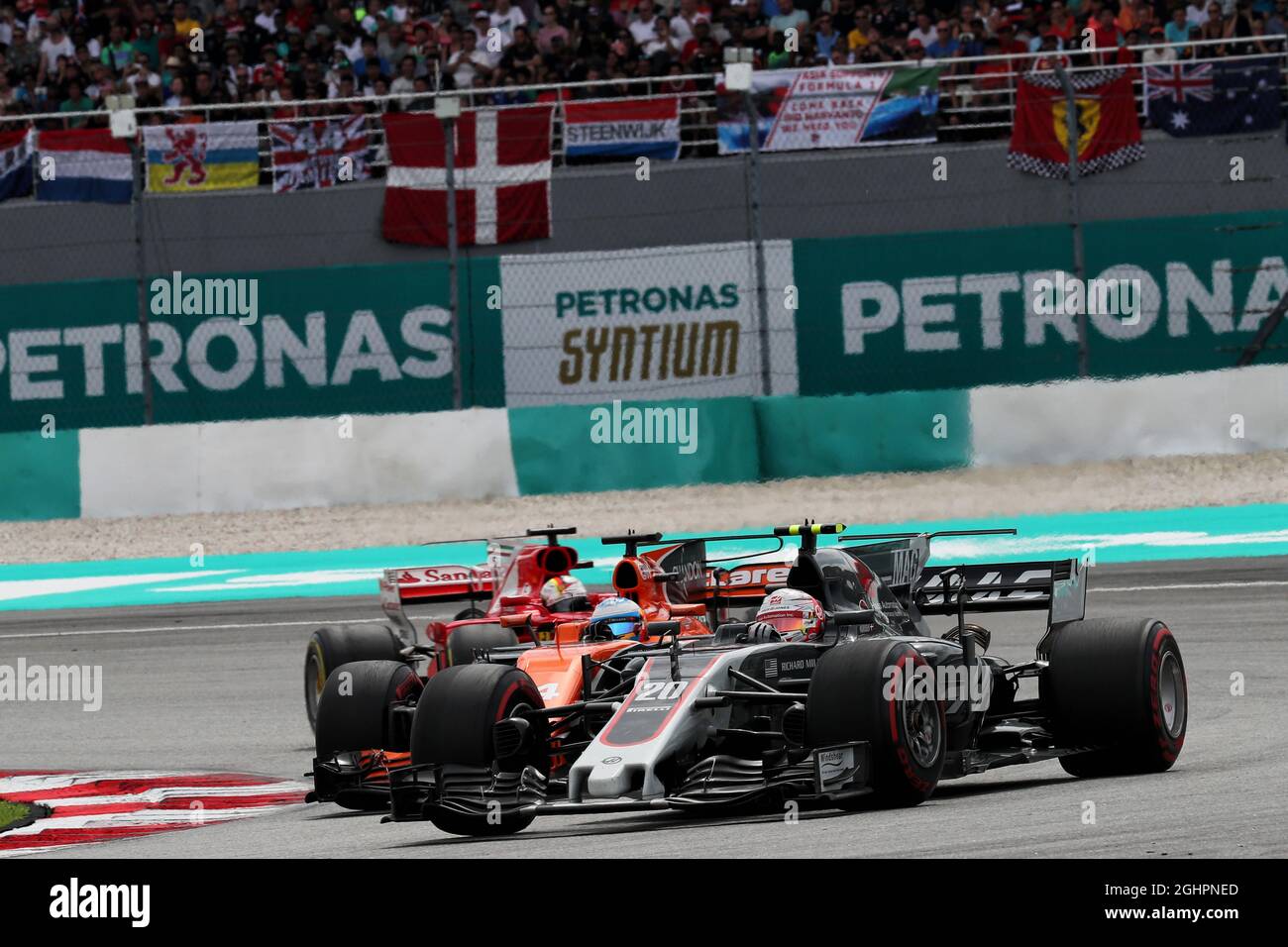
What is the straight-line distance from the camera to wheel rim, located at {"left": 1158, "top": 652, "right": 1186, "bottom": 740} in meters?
8.60

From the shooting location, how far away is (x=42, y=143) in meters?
21.0

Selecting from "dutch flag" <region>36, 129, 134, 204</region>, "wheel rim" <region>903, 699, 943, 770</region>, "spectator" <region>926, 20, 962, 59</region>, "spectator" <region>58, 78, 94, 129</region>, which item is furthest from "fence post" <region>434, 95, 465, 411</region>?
"wheel rim" <region>903, 699, 943, 770</region>

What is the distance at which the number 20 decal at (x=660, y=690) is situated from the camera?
7.69 meters

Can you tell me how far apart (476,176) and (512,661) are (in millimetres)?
11749

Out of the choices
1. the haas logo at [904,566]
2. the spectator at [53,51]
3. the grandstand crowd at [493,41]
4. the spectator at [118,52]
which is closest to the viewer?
the haas logo at [904,566]

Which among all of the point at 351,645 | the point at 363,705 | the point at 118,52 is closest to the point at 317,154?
the point at 118,52

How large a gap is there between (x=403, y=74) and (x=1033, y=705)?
50.1 feet

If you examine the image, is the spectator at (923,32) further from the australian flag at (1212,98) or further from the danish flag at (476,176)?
the danish flag at (476,176)

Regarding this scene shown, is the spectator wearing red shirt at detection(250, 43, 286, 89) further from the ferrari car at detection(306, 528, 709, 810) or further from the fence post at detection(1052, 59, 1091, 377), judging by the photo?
the ferrari car at detection(306, 528, 709, 810)

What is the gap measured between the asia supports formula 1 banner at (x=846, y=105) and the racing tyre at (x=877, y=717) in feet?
41.9

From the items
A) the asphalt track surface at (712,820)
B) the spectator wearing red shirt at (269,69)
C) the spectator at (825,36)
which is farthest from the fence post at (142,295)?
the spectator at (825,36)
